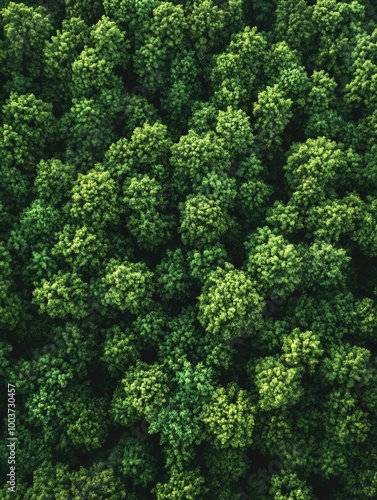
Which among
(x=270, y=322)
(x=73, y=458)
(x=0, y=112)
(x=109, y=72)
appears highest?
(x=109, y=72)

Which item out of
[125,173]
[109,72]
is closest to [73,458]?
[125,173]

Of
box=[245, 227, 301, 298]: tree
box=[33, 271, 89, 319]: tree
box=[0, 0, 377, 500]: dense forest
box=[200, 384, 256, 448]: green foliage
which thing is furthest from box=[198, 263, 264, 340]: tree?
box=[33, 271, 89, 319]: tree

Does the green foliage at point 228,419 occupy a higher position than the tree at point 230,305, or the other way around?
the tree at point 230,305

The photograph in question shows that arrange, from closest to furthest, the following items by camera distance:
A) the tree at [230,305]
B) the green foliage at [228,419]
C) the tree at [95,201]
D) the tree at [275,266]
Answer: the green foliage at [228,419] → the tree at [230,305] → the tree at [275,266] → the tree at [95,201]

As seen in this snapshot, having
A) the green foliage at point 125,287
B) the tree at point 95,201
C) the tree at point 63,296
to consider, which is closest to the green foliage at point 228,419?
the green foliage at point 125,287

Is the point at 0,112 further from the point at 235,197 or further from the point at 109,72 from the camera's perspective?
the point at 235,197

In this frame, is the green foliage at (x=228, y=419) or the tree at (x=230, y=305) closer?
the green foliage at (x=228, y=419)

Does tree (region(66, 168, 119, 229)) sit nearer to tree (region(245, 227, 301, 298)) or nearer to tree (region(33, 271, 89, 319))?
tree (region(33, 271, 89, 319))

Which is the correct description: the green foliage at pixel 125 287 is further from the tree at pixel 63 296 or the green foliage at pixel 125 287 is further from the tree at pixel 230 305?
the tree at pixel 230 305
